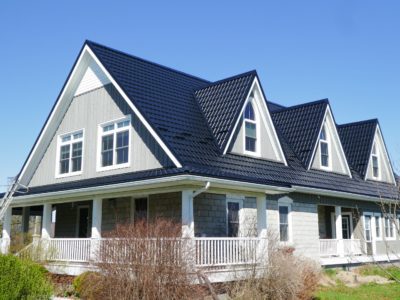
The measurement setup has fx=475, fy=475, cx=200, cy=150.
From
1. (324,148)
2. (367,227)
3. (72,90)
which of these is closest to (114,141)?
(72,90)

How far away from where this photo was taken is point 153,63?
19766 millimetres

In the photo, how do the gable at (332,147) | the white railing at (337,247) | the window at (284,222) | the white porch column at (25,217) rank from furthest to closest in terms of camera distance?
the white porch column at (25,217) < the gable at (332,147) < the white railing at (337,247) < the window at (284,222)

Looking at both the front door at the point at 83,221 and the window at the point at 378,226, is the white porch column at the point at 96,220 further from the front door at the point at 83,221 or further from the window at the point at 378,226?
the window at the point at 378,226

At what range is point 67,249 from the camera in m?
15.7

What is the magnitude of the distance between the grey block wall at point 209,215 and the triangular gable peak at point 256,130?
2.09 m

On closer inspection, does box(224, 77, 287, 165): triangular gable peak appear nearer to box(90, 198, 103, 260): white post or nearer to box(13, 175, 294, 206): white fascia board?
box(13, 175, 294, 206): white fascia board

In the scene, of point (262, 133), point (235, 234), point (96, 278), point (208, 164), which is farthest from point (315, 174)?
point (96, 278)

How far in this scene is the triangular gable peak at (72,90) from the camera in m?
18.0

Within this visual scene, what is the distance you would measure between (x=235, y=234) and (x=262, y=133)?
4.08m

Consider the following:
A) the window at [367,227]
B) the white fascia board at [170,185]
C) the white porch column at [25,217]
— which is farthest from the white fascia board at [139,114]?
the window at [367,227]

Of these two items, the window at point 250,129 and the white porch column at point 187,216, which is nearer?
the white porch column at point 187,216

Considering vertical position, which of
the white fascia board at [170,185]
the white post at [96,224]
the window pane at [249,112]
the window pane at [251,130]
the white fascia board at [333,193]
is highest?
Answer: the window pane at [249,112]

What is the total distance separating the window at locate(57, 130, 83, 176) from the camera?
744 inches

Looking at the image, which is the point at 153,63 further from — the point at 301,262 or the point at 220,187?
the point at 301,262
